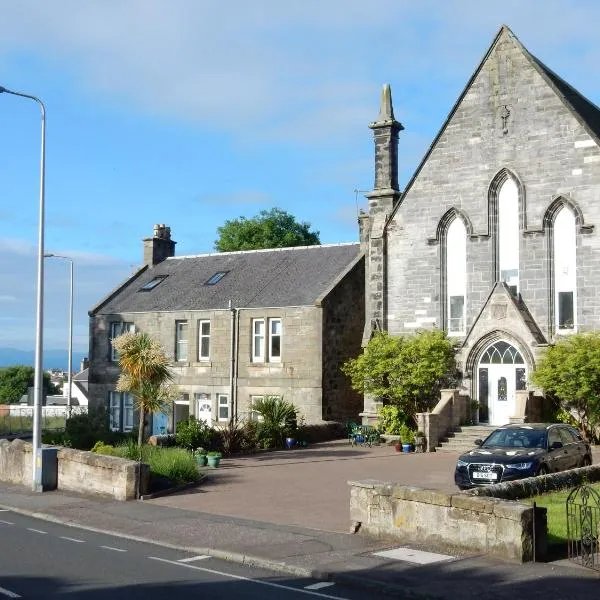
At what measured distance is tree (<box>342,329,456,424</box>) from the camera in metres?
31.1

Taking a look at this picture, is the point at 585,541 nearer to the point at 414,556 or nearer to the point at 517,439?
the point at 414,556

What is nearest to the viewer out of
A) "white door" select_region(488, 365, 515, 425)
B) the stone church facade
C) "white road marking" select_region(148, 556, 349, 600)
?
"white road marking" select_region(148, 556, 349, 600)

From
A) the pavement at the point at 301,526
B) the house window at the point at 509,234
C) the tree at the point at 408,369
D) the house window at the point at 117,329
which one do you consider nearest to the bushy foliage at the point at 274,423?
the pavement at the point at 301,526

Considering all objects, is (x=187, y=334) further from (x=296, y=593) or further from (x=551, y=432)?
(x=296, y=593)

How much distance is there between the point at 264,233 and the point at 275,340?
1030 inches

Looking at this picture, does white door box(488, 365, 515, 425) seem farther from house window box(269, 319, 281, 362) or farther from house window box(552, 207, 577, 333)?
house window box(269, 319, 281, 362)

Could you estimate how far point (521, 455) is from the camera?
18156mm

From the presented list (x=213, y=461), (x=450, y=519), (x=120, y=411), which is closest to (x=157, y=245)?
(x=120, y=411)

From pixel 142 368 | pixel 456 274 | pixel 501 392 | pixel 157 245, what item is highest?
pixel 157 245

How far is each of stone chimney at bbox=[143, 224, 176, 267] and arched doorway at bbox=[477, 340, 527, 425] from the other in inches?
824

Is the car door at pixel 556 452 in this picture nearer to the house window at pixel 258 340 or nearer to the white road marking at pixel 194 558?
the white road marking at pixel 194 558

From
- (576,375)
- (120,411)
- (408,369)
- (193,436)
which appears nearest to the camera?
(193,436)

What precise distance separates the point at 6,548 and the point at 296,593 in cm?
544

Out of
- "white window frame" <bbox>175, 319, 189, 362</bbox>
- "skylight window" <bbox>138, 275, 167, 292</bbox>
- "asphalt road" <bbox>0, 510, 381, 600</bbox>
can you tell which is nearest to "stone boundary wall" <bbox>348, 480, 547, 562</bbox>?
"asphalt road" <bbox>0, 510, 381, 600</bbox>
